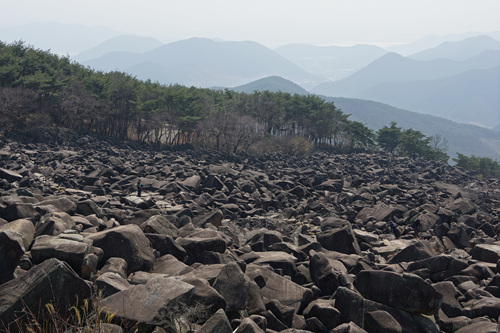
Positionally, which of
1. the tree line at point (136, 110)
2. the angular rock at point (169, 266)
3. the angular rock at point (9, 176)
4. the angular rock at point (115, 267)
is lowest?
the angular rock at point (9, 176)

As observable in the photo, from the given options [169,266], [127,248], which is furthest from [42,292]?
[169,266]

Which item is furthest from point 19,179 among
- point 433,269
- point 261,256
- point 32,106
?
point 32,106

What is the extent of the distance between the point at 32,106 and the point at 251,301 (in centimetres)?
5204

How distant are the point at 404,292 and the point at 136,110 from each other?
2274 inches

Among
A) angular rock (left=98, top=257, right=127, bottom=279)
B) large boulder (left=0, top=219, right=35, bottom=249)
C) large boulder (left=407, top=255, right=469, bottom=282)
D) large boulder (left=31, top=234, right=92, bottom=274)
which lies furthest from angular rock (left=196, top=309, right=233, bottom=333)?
large boulder (left=407, top=255, right=469, bottom=282)

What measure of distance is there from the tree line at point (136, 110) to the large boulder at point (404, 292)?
164 feet

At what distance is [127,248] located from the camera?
32.7ft

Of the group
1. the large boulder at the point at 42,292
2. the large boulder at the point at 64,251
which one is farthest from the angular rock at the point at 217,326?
the large boulder at the point at 64,251

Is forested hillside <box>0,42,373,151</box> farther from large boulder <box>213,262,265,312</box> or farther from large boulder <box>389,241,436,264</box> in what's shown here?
large boulder <box>213,262,265,312</box>

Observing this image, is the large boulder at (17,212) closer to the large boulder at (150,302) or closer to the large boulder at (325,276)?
the large boulder at (150,302)

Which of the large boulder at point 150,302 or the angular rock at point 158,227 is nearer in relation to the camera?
the large boulder at point 150,302

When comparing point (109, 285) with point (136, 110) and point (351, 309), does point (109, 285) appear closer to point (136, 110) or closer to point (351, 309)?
point (351, 309)

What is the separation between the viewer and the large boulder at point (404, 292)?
913 cm

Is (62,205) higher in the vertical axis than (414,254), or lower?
higher
